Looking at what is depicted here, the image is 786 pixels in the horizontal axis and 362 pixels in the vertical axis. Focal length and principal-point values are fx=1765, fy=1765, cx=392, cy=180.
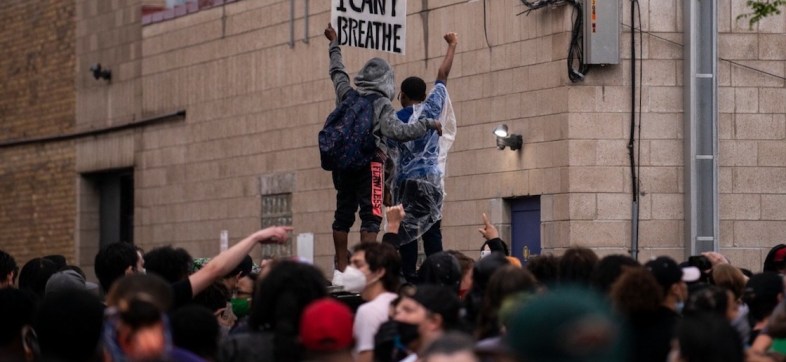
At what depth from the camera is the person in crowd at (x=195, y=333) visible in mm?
7492

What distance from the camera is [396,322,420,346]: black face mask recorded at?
26.3 feet

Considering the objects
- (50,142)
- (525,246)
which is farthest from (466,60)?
(50,142)

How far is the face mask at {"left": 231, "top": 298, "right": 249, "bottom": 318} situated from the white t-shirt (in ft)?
6.17

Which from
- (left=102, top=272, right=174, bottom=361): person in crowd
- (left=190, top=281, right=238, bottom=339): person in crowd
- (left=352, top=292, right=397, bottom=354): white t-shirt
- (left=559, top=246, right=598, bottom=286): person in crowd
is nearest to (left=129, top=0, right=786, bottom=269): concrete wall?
(left=190, top=281, right=238, bottom=339): person in crowd

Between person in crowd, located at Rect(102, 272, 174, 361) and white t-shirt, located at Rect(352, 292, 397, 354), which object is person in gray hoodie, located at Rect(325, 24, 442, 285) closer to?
white t-shirt, located at Rect(352, 292, 397, 354)

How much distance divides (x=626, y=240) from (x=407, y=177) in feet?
21.6

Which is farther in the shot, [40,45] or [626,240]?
[40,45]

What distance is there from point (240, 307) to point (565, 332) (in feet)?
20.8

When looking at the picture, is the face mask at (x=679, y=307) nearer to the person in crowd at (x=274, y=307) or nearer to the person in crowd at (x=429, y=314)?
the person in crowd at (x=429, y=314)

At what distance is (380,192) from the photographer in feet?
42.1

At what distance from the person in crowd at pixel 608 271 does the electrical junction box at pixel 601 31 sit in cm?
1060

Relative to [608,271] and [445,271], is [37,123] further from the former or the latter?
[608,271]

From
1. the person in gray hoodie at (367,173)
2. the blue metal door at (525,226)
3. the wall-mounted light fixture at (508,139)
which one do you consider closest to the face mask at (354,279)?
the person in gray hoodie at (367,173)

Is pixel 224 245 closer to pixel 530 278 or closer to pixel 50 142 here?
pixel 50 142
